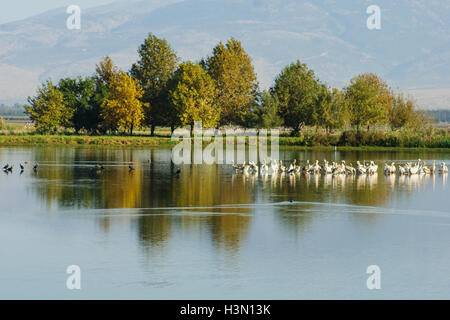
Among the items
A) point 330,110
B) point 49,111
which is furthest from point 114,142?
point 330,110

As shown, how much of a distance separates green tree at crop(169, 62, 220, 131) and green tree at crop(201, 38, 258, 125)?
3.78m

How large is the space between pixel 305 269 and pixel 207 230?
193 inches

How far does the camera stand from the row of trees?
79.9 meters

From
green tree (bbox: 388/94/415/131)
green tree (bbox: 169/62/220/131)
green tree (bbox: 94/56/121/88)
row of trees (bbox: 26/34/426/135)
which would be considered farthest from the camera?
green tree (bbox: 94/56/121/88)

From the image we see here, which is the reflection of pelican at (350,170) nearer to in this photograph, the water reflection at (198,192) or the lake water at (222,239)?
the water reflection at (198,192)

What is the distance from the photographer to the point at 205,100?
82312mm

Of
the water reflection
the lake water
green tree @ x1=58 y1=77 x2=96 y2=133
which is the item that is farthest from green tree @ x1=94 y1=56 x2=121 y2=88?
the lake water

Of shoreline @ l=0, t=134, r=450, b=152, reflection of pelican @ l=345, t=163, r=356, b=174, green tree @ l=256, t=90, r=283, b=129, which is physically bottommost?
reflection of pelican @ l=345, t=163, r=356, b=174

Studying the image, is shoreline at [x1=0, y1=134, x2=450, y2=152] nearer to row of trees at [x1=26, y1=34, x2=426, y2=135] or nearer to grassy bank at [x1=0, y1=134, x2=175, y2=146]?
grassy bank at [x1=0, y1=134, x2=175, y2=146]

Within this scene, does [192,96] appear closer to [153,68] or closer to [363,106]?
[153,68]

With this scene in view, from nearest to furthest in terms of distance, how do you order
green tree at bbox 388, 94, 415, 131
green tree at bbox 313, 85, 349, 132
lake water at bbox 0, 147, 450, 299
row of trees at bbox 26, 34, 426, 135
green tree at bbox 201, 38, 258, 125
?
1. lake water at bbox 0, 147, 450, 299
2. green tree at bbox 313, 85, 349, 132
3. row of trees at bbox 26, 34, 426, 135
4. green tree at bbox 201, 38, 258, 125
5. green tree at bbox 388, 94, 415, 131

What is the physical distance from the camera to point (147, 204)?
25.8 metres

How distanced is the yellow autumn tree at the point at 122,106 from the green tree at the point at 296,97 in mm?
17114
